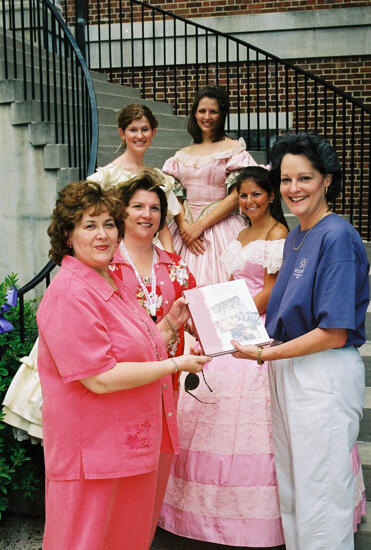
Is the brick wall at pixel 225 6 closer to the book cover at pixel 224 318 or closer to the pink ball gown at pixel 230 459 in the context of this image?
the pink ball gown at pixel 230 459

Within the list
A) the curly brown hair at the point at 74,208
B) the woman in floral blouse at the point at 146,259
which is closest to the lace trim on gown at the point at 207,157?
the woman in floral blouse at the point at 146,259

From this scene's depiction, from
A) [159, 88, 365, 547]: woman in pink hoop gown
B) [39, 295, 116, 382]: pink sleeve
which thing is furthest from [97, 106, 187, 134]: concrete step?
[39, 295, 116, 382]: pink sleeve

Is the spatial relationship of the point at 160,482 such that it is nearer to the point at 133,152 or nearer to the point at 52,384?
the point at 52,384

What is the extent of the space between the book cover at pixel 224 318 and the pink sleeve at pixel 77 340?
48cm

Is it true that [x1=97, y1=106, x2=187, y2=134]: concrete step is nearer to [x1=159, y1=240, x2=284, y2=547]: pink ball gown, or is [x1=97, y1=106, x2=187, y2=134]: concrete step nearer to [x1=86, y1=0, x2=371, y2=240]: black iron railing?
[x1=86, y1=0, x2=371, y2=240]: black iron railing

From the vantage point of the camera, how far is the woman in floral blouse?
2943 mm

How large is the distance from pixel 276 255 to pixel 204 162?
1.15m

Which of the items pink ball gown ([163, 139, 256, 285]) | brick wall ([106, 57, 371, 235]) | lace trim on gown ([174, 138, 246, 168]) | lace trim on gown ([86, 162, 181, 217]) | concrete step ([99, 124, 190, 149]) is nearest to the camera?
lace trim on gown ([86, 162, 181, 217])

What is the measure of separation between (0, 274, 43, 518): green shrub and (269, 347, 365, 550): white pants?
155 centimetres

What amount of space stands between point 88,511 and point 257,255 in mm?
1508

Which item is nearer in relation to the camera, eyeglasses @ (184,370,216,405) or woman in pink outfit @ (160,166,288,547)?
woman in pink outfit @ (160,166,288,547)

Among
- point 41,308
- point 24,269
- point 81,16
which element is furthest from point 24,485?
point 81,16

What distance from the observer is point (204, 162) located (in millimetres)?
4109

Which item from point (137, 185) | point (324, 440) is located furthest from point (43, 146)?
point (324, 440)
